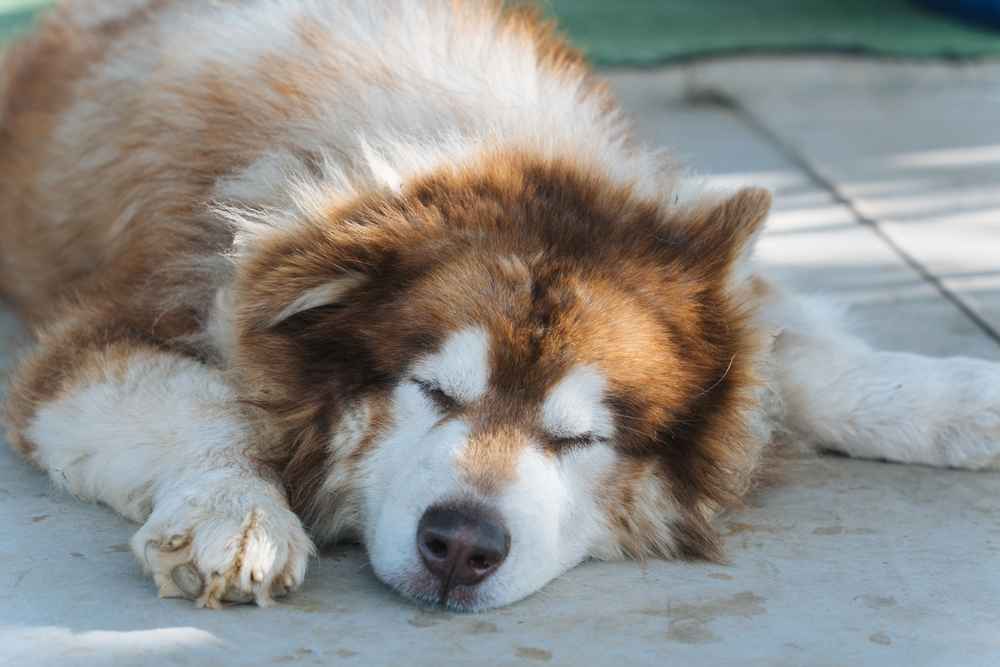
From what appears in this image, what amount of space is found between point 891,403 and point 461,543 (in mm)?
1487

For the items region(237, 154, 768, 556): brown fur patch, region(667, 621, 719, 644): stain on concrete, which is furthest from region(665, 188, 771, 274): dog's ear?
region(667, 621, 719, 644): stain on concrete

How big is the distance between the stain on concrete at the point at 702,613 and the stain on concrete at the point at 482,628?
13.0 inches

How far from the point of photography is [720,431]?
11.5 feet

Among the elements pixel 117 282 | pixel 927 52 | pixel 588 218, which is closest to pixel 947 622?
pixel 588 218

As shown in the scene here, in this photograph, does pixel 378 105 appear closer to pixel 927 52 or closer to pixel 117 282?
pixel 117 282

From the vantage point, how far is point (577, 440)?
3.29m

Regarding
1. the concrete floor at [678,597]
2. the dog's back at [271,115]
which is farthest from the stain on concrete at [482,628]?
the dog's back at [271,115]

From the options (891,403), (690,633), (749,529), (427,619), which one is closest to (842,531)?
(749,529)

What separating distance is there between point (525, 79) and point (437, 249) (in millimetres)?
818

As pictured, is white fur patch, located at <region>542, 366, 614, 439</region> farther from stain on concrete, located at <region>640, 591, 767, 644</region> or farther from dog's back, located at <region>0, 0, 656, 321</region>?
dog's back, located at <region>0, 0, 656, 321</region>

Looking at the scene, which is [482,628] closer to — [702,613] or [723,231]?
[702,613]

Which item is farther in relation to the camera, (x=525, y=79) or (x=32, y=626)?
(x=525, y=79)

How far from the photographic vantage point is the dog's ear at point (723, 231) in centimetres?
350

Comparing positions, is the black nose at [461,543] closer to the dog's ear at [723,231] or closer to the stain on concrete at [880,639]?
the stain on concrete at [880,639]
